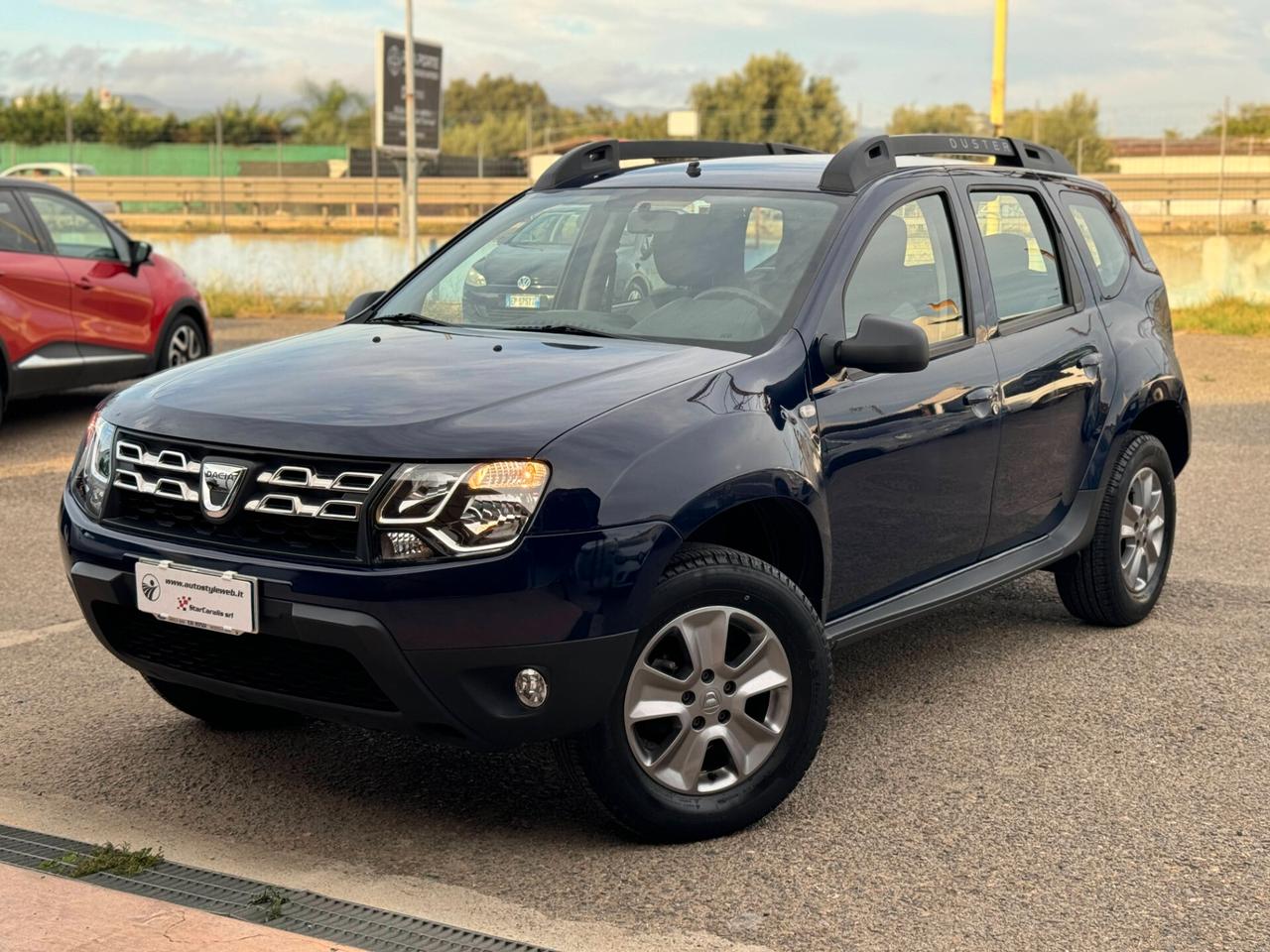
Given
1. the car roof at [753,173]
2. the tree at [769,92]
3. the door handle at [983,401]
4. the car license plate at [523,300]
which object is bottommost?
the door handle at [983,401]

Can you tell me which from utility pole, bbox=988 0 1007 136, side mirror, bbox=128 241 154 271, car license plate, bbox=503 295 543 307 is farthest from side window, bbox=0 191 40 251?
utility pole, bbox=988 0 1007 136

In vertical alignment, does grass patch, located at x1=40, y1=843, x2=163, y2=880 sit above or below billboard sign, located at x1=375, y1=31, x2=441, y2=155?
below

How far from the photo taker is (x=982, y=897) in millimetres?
3855

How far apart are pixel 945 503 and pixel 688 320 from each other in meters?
1.04

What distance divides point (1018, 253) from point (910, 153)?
547 mm

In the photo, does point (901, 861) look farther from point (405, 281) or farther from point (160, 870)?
point (405, 281)

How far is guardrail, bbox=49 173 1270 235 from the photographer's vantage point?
121 feet

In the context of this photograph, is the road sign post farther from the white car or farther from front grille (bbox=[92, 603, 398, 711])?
the white car

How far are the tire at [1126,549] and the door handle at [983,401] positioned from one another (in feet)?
3.51

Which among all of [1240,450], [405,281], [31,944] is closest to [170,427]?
[31,944]

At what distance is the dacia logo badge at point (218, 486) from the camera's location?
12.9ft

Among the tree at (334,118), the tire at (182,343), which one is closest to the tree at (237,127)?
the tree at (334,118)

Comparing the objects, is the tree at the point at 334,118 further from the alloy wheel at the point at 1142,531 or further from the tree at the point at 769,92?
the alloy wheel at the point at 1142,531

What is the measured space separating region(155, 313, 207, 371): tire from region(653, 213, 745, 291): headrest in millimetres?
7823
